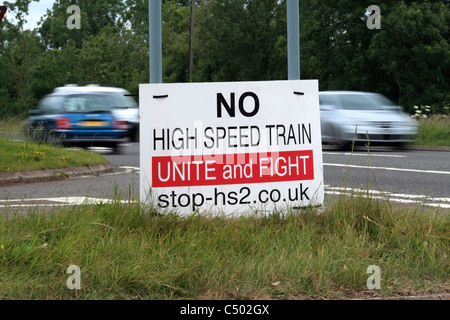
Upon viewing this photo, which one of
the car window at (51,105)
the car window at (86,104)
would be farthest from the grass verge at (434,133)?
the car window at (51,105)

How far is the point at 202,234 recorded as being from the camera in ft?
17.9

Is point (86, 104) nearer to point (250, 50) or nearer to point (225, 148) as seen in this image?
point (225, 148)

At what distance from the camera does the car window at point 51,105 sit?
18.8 metres

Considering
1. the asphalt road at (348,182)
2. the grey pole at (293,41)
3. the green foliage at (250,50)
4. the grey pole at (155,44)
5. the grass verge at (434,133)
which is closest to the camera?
the grey pole at (155,44)

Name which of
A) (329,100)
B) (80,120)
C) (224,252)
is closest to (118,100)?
(80,120)

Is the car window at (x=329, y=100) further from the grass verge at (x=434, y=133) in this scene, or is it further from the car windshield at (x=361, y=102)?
the grass verge at (x=434, y=133)

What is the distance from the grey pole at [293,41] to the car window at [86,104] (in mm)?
12520

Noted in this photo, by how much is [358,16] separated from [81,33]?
105ft

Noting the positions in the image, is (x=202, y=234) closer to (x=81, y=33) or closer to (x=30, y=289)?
(x=30, y=289)

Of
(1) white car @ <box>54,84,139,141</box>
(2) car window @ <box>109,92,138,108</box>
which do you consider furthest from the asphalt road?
(2) car window @ <box>109,92,138,108</box>

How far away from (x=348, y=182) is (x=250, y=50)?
46.2 meters

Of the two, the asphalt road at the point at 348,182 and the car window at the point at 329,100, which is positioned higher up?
the car window at the point at 329,100

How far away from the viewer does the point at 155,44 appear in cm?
647

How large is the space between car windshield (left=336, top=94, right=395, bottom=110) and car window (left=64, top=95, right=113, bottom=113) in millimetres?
6360
